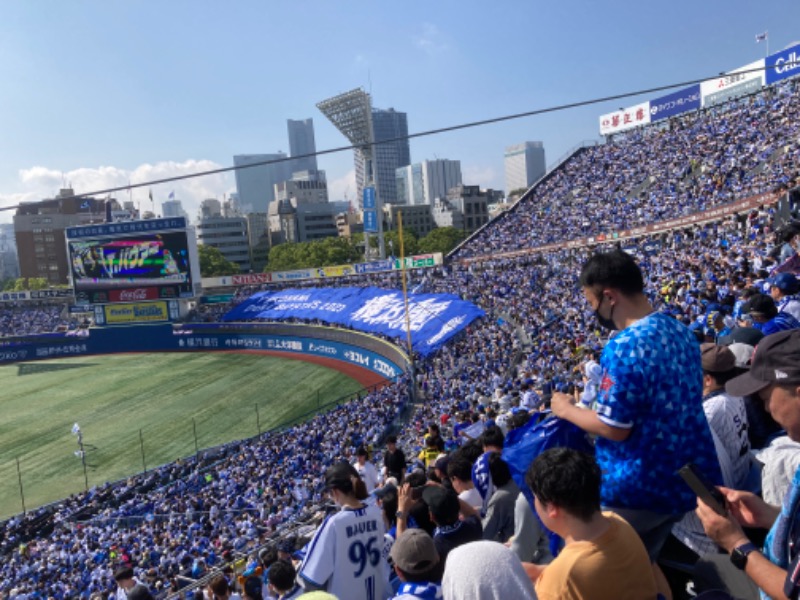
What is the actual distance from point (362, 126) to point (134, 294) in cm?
2740

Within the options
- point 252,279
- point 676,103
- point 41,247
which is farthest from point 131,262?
point 41,247

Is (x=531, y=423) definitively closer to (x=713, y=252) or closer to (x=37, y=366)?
(x=713, y=252)

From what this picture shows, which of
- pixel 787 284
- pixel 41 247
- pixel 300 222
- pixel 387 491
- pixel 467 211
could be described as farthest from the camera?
pixel 467 211

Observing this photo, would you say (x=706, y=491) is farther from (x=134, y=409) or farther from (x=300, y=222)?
(x=300, y=222)

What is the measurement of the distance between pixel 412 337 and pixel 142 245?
29.8 meters

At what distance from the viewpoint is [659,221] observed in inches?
1249

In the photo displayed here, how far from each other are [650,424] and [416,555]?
1243 mm

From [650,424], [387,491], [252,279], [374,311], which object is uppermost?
[650,424]

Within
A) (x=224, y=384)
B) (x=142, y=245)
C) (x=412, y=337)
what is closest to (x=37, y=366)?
(x=142, y=245)

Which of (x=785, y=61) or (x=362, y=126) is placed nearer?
(x=785, y=61)

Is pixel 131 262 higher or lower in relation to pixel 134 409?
higher

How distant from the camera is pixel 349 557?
148 inches

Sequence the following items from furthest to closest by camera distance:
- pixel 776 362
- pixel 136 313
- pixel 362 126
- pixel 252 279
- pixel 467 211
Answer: pixel 467 211 → pixel 362 126 → pixel 252 279 → pixel 136 313 → pixel 776 362

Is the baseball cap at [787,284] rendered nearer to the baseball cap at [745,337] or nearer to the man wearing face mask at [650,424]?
the baseball cap at [745,337]
